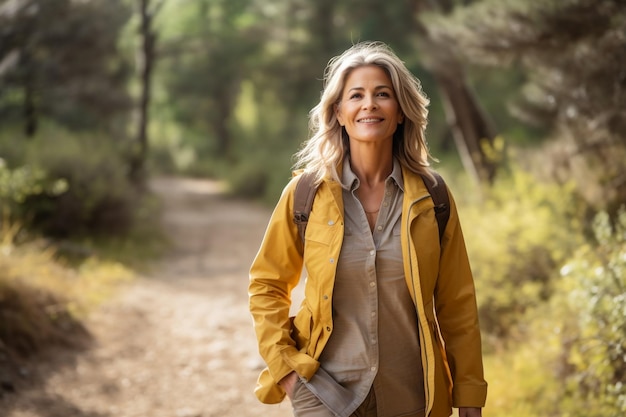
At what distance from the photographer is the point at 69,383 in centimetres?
619

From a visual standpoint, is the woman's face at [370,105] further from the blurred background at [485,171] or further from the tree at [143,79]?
the tree at [143,79]

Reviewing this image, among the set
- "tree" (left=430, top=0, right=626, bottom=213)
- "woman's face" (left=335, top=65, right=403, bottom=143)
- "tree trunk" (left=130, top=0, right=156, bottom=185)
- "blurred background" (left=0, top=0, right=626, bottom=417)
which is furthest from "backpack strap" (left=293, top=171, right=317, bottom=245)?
"tree trunk" (left=130, top=0, right=156, bottom=185)

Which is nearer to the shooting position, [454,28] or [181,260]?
[454,28]

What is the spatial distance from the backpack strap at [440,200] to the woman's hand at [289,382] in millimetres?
817

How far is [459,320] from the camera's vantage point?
2914 millimetres

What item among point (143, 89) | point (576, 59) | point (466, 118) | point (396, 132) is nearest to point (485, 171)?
point (466, 118)

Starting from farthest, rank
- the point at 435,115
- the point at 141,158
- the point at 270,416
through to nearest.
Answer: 1. the point at 435,115
2. the point at 141,158
3. the point at 270,416

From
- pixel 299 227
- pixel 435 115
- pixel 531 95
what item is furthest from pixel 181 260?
pixel 435 115

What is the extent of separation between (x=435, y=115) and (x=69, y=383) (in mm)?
21690

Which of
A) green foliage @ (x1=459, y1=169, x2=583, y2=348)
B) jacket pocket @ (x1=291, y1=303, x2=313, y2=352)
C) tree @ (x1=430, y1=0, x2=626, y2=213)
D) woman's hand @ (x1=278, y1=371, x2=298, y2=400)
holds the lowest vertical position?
woman's hand @ (x1=278, y1=371, x2=298, y2=400)

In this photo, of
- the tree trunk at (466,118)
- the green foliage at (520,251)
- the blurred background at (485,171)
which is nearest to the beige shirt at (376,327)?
the blurred background at (485,171)

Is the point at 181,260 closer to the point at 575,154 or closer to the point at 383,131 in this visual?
the point at 575,154

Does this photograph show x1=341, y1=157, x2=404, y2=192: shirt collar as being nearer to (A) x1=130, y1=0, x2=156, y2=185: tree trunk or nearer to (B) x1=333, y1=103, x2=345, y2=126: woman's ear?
(B) x1=333, y1=103, x2=345, y2=126: woman's ear

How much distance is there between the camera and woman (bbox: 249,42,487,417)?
278 cm
